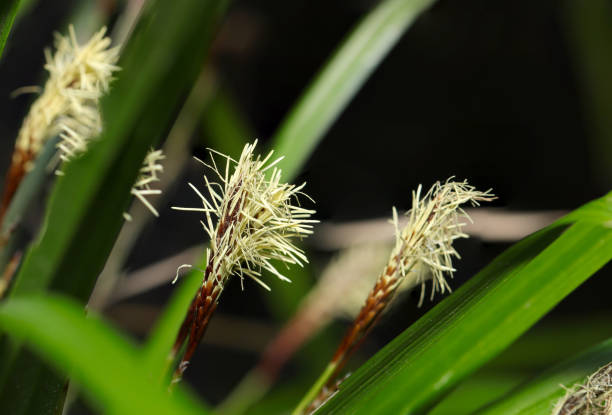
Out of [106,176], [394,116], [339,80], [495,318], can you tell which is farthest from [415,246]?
[394,116]

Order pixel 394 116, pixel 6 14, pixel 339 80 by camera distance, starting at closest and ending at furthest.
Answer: pixel 6 14 → pixel 339 80 → pixel 394 116

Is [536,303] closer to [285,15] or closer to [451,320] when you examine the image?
[451,320]

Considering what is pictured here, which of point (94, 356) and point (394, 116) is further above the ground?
point (394, 116)

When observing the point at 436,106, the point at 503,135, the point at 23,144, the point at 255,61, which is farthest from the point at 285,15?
the point at 23,144

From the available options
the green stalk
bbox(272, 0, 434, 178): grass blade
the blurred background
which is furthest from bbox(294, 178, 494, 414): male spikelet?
A: the blurred background

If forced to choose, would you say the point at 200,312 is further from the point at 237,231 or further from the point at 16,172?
the point at 16,172

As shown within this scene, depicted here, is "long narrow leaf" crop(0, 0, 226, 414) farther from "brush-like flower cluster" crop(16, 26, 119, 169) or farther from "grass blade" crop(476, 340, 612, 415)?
"grass blade" crop(476, 340, 612, 415)

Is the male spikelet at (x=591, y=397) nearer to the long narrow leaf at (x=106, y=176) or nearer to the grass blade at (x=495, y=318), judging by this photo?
the grass blade at (x=495, y=318)
